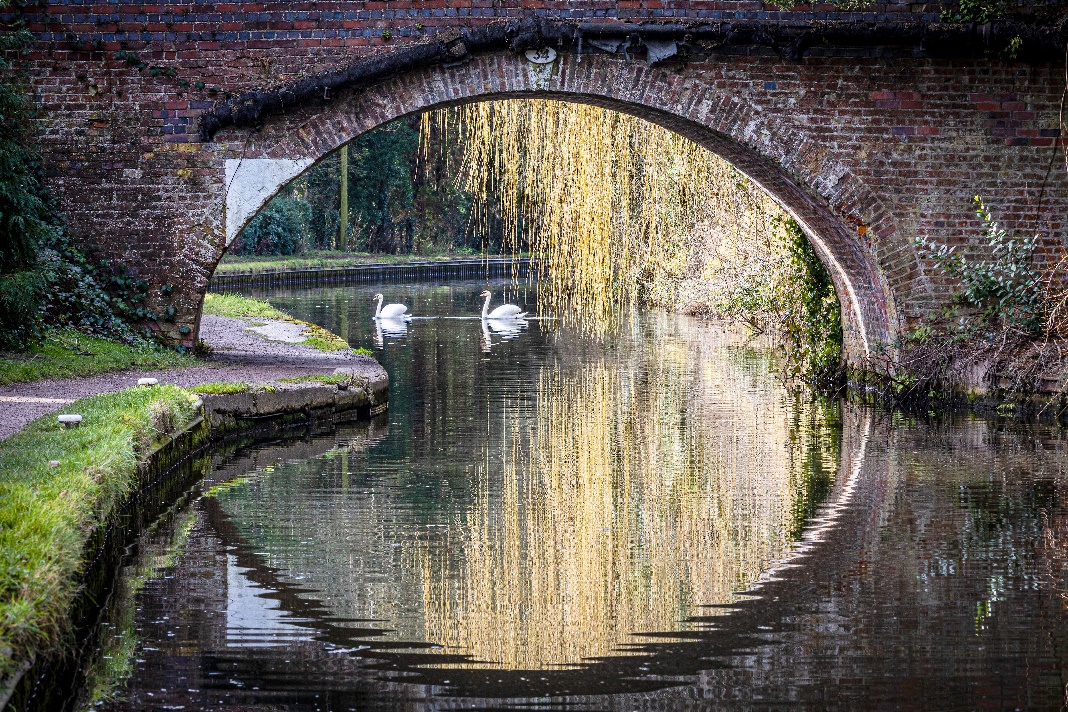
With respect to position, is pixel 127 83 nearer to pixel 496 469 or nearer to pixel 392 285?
pixel 496 469

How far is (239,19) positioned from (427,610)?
7916mm

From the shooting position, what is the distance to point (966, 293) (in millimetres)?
12547

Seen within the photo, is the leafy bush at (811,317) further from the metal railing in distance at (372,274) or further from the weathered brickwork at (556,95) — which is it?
the metal railing in distance at (372,274)

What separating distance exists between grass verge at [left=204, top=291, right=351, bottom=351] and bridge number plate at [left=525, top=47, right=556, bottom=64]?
3964mm

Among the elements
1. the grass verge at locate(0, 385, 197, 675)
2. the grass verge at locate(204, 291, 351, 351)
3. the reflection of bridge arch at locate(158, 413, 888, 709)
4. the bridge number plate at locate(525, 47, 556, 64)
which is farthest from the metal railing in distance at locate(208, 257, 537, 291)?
the reflection of bridge arch at locate(158, 413, 888, 709)

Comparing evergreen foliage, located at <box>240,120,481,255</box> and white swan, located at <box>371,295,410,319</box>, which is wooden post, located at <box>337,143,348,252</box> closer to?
evergreen foliage, located at <box>240,120,481,255</box>

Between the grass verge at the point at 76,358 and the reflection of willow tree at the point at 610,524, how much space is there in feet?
10.7

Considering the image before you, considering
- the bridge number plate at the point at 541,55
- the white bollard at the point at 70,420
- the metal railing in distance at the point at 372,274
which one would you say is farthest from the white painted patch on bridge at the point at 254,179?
the metal railing in distance at the point at 372,274

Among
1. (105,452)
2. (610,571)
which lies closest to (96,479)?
(105,452)

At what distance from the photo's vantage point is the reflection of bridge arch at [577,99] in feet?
40.3

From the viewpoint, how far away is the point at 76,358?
457 inches

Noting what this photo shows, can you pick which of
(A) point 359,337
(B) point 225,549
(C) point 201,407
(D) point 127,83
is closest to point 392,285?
(A) point 359,337

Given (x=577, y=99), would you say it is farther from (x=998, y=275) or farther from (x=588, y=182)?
(x=998, y=275)

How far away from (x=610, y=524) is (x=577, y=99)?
246 inches
